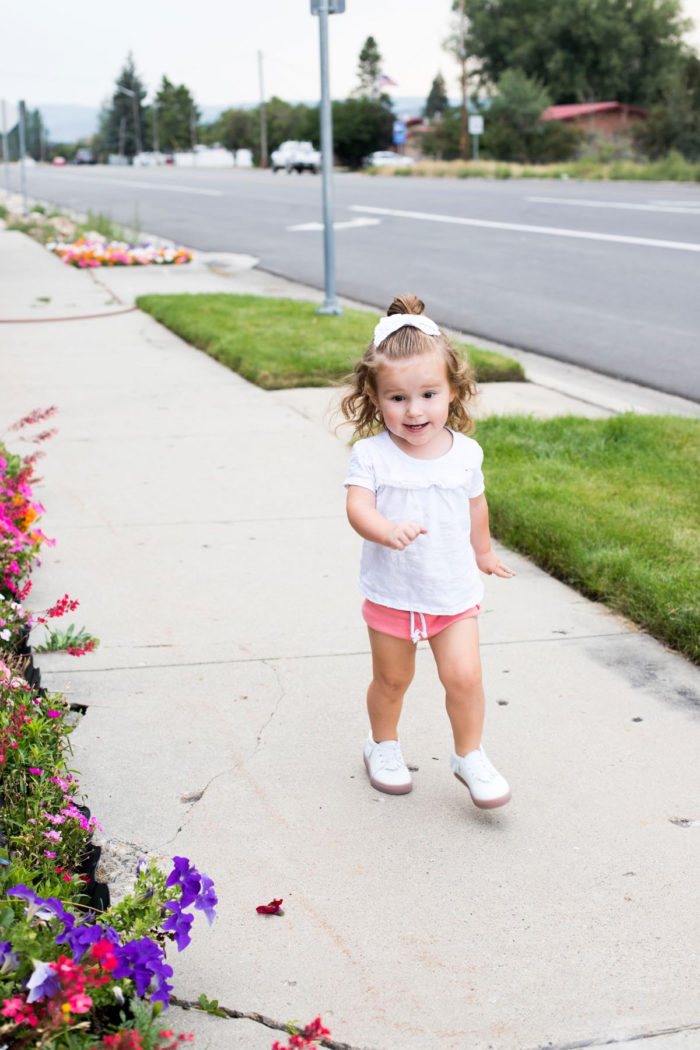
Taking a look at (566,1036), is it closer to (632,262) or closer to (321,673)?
(321,673)

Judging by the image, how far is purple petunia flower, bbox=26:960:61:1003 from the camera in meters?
1.72

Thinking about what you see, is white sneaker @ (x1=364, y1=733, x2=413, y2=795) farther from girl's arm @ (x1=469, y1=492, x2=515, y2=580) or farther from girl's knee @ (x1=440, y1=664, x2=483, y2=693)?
girl's arm @ (x1=469, y1=492, x2=515, y2=580)

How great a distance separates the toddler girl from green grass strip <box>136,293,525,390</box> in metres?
3.50

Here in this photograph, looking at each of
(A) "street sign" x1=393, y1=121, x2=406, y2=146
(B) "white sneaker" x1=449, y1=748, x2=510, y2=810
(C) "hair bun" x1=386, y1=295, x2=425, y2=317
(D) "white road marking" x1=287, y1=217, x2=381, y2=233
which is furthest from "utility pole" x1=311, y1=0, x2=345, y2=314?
(A) "street sign" x1=393, y1=121, x2=406, y2=146

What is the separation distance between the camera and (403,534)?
8.72 ft

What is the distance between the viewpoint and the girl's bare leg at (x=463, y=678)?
2939mm

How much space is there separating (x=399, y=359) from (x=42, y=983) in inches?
62.3

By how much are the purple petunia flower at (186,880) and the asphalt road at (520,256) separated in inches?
245

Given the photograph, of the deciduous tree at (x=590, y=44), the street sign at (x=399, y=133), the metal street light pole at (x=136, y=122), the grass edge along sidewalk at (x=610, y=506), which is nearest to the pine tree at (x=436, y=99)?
the metal street light pole at (x=136, y=122)

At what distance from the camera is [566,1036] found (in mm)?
2127

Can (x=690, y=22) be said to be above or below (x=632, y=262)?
above

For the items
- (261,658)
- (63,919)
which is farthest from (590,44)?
(63,919)

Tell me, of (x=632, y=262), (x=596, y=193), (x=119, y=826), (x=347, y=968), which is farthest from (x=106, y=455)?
(x=596, y=193)

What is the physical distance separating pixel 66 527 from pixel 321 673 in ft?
5.82
